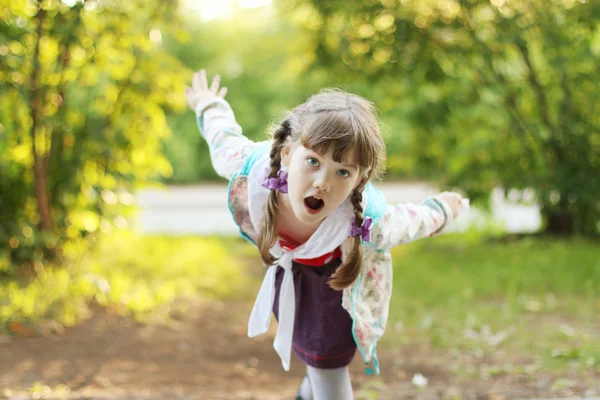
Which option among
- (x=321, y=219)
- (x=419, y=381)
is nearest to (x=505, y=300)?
(x=419, y=381)

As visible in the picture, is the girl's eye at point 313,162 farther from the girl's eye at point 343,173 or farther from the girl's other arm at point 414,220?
the girl's other arm at point 414,220

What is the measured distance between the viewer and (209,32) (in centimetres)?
1466

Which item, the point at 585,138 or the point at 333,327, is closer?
the point at 333,327

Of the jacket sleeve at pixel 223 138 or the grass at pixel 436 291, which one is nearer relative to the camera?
the jacket sleeve at pixel 223 138

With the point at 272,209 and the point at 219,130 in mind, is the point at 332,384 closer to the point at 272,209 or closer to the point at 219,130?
the point at 272,209

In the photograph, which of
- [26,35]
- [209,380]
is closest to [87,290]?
[209,380]

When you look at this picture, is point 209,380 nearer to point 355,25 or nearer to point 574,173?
point 355,25

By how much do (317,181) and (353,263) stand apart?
0.99 ft

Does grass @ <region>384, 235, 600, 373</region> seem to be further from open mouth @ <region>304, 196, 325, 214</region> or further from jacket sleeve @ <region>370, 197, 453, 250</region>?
open mouth @ <region>304, 196, 325, 214</region>

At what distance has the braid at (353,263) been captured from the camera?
1.92 m

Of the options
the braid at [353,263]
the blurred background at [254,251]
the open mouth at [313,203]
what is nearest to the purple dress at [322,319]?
the braid at [353,263]

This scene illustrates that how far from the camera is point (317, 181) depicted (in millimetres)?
1809

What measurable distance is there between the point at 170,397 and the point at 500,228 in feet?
16.0

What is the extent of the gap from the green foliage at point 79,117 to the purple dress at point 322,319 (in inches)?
96.6
